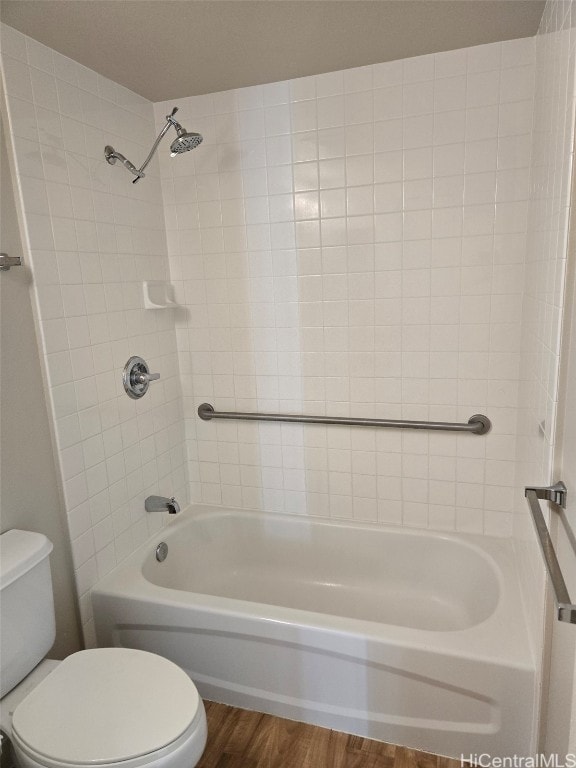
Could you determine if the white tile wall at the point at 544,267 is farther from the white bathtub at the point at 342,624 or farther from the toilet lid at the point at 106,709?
the toilet lid at the point at 106,709

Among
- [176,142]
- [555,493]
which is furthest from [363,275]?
[555,493]

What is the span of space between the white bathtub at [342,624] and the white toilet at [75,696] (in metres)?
0.34

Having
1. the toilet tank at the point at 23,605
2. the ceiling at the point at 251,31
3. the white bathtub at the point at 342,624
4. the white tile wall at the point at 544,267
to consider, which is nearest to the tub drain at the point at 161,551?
the white bathtub at the point at 342,624

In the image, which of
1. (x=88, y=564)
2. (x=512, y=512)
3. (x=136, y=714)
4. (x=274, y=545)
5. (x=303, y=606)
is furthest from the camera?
(x=274, y=545)

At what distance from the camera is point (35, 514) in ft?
5.07

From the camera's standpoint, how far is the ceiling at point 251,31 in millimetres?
1395

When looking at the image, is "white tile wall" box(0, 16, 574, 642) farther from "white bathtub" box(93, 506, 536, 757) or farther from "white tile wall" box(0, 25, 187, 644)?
"white bathtub" box(93, 506, 536, 757)

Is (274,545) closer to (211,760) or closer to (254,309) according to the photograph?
(211,760)

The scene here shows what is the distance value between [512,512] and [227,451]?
1262 millimetres

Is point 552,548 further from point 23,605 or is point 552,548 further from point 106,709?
point 23,605

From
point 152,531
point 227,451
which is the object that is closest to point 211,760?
point 152,531

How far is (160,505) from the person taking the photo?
207cm

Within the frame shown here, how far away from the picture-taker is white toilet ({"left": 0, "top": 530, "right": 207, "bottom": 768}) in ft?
3.73

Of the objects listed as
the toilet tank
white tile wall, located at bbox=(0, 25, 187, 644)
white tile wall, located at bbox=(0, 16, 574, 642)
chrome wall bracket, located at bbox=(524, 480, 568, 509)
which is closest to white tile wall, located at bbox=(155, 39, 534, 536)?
white tile wall, located at bbox=(0, 16, 574, 642)
